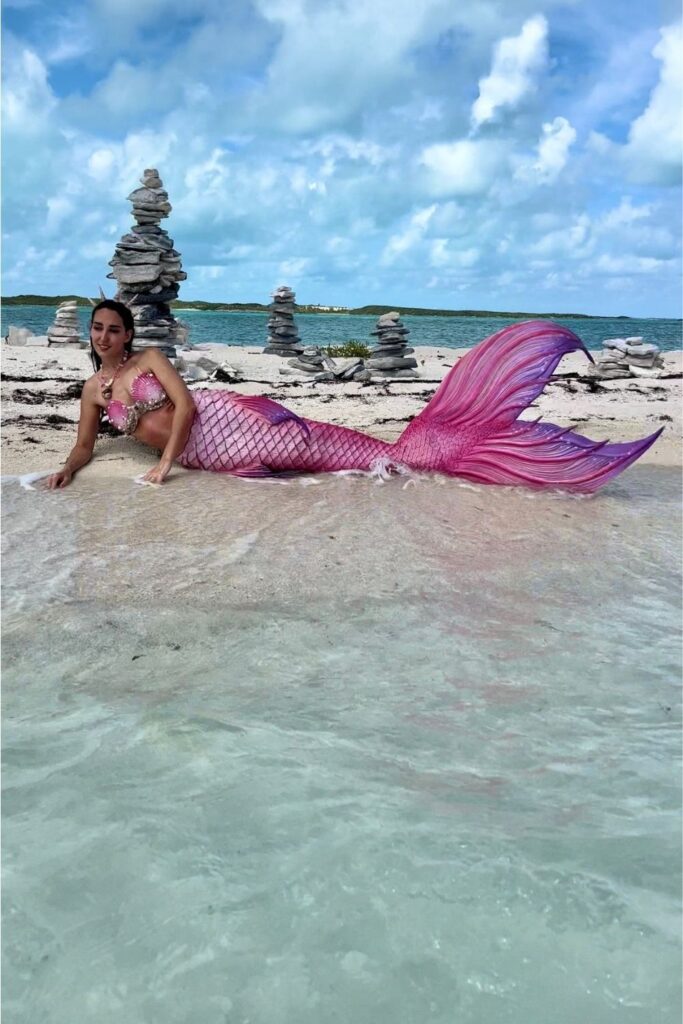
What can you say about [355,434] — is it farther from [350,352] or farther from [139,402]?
[350,352]

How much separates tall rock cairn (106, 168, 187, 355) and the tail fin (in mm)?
11342

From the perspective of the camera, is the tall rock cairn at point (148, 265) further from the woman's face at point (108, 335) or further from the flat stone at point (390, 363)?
the woman's face at point (108, 335)

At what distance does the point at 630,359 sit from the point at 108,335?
1384 cm

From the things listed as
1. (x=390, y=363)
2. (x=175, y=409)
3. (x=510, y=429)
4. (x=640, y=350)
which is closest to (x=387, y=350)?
(x=390, y=363)

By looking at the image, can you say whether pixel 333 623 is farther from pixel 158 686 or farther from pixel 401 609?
pixel 158 686

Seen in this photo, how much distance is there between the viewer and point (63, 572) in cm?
357

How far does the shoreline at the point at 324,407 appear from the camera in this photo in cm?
616

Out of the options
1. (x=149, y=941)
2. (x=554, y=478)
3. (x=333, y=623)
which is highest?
(x=554, y=478)

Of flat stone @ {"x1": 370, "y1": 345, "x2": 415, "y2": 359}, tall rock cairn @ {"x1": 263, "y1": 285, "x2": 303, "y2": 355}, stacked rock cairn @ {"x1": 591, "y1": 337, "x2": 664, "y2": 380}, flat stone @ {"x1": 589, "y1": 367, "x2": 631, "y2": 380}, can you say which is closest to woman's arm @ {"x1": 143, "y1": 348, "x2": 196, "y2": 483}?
flat stone @ {"x1": 370, "y1": 345, "x2": 415, "y2": 359}

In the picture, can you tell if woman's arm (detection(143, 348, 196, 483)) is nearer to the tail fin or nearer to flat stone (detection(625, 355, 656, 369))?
the tail fin

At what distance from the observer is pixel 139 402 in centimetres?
557

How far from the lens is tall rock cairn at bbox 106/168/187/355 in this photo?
15945 millimetres

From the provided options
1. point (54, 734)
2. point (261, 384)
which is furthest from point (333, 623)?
point (261, 384)

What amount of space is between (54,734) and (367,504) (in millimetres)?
2988
